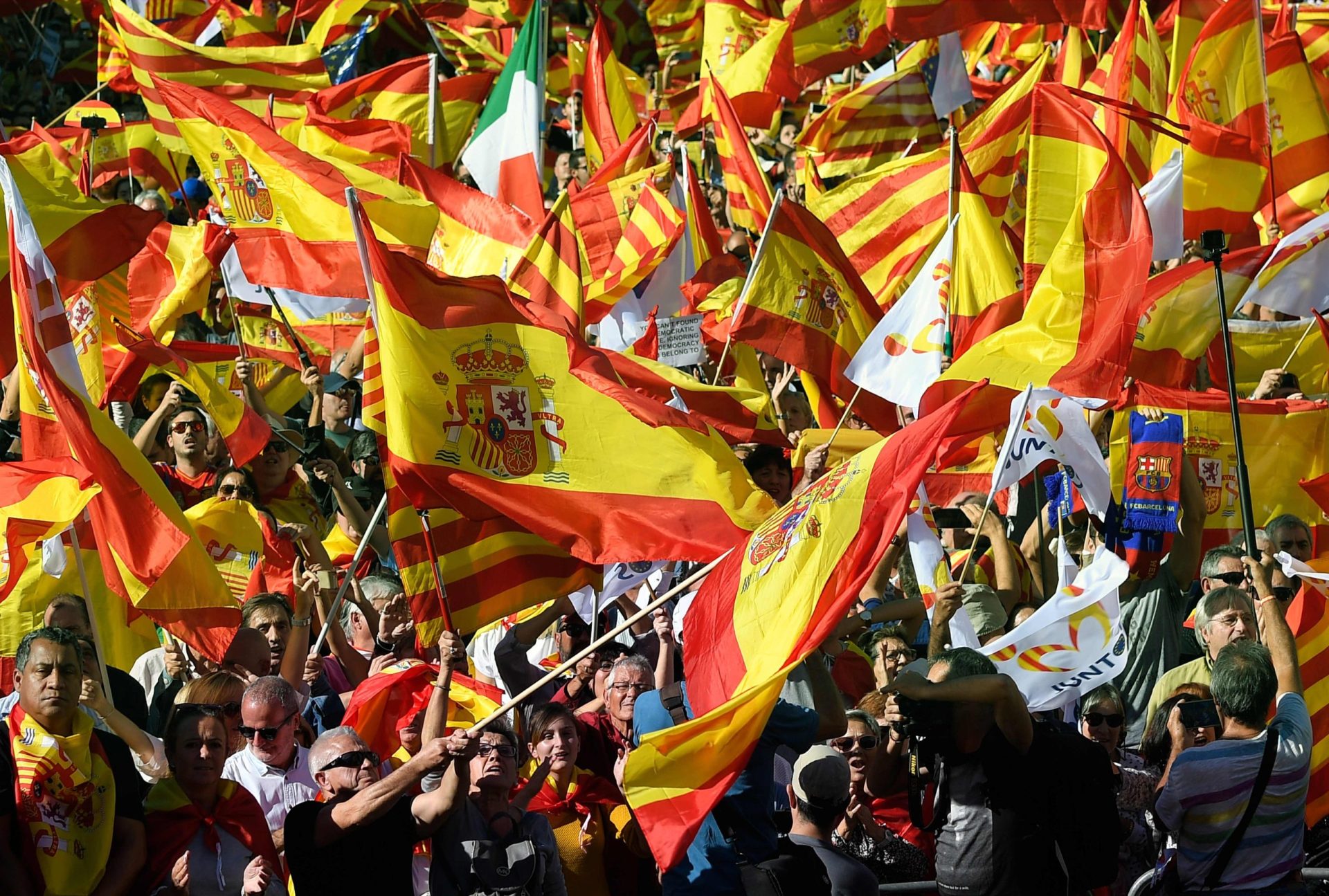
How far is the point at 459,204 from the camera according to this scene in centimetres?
1050

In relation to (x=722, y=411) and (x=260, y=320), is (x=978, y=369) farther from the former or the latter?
(x=260, y=320)

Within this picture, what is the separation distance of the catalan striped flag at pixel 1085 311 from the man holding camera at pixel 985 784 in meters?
2.37

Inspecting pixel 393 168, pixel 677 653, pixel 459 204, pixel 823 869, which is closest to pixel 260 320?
pixel 393 168

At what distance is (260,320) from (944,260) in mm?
4321

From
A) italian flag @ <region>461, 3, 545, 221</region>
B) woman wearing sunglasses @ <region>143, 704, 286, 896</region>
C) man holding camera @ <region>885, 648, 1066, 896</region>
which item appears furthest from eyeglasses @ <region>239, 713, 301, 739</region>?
italian flag @ <region>461, 3, 545, 221</region>

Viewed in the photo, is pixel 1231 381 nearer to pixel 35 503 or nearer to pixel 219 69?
pixel 35 503

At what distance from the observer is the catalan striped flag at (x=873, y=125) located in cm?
1442

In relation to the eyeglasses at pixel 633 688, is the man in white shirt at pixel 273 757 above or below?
above

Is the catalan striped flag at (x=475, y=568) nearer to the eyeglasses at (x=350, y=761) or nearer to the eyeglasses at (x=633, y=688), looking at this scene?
the eyeglasses at (x=633, y=688)

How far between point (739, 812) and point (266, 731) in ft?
5.19

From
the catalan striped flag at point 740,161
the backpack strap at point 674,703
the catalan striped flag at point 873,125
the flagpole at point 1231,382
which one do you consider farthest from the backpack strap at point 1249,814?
the catalan striped flag at point 873,125

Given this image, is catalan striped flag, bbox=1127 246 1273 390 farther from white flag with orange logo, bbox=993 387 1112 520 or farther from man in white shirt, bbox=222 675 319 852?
man in white shirt, bbox=222 675 319 852

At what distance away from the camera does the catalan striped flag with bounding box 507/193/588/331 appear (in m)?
9.72

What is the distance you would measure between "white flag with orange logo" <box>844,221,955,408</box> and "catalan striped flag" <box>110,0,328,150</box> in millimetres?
4890
